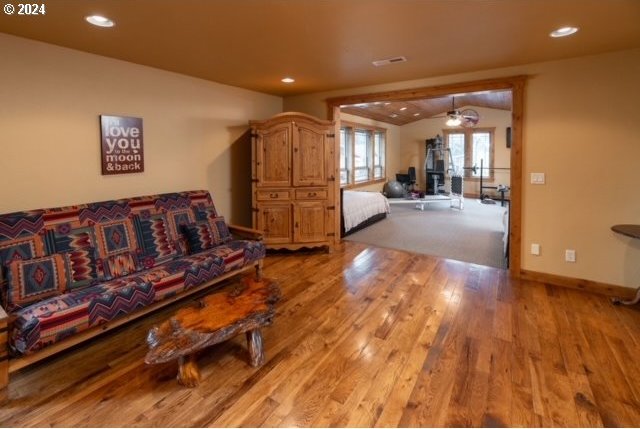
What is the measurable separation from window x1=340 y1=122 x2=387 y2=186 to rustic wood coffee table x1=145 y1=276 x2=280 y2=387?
6135mm

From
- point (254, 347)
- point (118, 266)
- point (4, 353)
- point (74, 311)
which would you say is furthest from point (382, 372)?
point (118, 266)

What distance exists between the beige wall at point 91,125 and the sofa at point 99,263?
0.94ft

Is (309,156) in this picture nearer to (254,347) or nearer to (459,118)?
(254,347)

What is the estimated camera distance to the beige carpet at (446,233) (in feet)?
16.1

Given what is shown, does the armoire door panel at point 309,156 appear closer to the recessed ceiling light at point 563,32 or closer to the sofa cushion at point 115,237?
the sofa cushion at point 115,237

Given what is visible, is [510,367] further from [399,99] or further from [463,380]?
[399,99]

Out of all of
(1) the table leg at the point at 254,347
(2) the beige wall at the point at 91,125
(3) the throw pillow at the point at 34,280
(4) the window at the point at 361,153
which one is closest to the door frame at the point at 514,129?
(2) the beige wall at the point at 91,125

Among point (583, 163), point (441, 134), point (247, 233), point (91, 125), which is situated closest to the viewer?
point (91, 125)

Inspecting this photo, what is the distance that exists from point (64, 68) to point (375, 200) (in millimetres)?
5401

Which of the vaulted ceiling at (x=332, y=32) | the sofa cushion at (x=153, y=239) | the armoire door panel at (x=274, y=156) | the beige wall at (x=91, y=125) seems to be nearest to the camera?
the vaulted ceiling at (x=332, y=32)

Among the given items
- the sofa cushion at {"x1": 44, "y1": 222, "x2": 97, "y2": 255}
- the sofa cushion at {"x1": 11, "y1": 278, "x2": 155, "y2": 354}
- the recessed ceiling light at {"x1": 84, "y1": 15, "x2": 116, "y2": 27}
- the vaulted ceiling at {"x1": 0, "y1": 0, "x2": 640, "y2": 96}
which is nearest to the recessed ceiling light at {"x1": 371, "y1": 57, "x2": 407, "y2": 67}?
the vaulted ceiling at {"x1": 0, "y1": 0, "x2": 640, "y2": 96}

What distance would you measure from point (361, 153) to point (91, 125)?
7.16 m

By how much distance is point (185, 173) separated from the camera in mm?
4207

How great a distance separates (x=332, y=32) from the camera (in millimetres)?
2729
